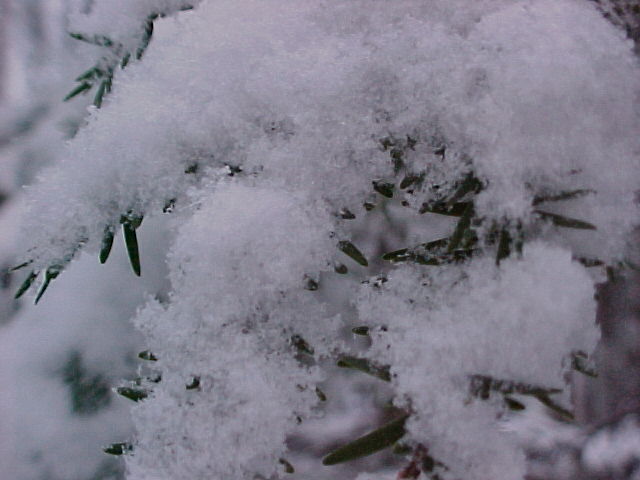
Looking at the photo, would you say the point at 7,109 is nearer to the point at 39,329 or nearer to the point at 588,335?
the point at 39,329

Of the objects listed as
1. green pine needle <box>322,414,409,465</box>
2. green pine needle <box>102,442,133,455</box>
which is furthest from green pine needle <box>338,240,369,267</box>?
green pine needle <box>102,442,133,455</box>

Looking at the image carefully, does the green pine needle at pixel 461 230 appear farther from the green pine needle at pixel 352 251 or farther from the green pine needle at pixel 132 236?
the green pine needle at pixel 132 236

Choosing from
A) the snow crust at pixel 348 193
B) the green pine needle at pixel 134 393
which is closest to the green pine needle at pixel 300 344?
the snow crust at pixel 348 193

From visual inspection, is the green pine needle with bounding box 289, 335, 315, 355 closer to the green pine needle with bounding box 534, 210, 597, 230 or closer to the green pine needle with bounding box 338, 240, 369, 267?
the green pine needle with bounding box 338, 240, 369, 267

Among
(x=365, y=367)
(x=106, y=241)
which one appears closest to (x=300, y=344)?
(x=365, y=367)

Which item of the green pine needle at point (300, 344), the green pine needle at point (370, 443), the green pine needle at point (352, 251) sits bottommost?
the green pine needle at point (370, 443)

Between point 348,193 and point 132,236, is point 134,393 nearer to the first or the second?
point 132,236

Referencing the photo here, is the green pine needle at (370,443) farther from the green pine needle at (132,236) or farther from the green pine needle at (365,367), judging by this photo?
the green pine needle at (132,236)

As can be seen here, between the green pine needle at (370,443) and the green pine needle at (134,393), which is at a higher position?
the green pine needle at (370,443)
